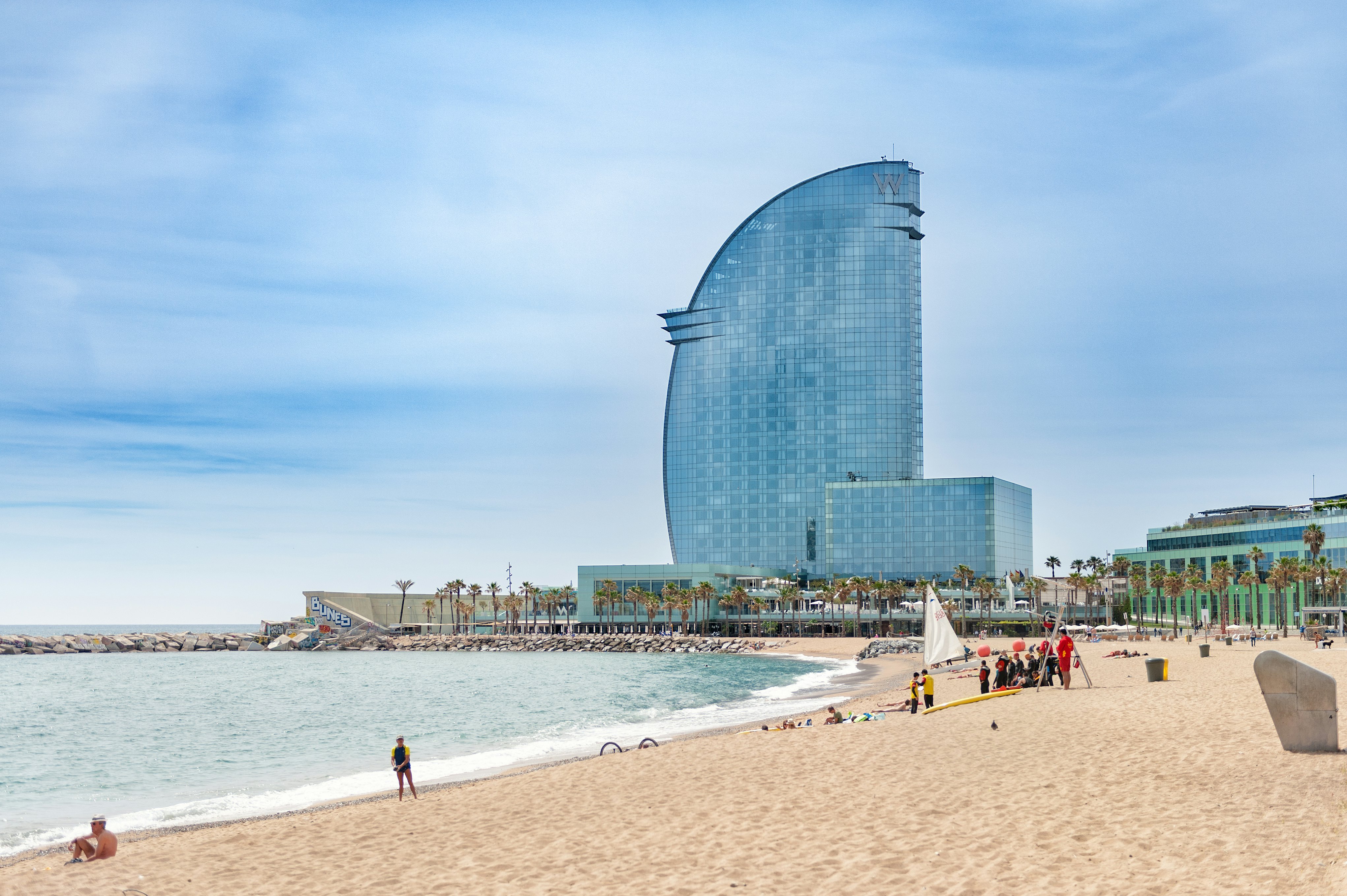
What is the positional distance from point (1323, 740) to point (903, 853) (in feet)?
30.1

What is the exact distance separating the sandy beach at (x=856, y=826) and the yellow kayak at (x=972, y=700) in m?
5.88

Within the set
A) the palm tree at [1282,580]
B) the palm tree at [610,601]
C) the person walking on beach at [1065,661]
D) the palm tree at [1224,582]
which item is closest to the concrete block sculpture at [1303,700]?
the person walking on beach at [1065,661]

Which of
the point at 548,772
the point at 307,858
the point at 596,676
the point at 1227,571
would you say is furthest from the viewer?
the point at 1227,571

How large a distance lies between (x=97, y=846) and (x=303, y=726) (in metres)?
33.1

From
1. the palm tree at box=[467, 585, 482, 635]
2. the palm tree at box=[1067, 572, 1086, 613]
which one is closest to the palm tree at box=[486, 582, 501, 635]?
the palm tree at box=[467, 585, 482, 635]

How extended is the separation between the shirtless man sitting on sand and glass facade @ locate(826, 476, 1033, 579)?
16561 cm

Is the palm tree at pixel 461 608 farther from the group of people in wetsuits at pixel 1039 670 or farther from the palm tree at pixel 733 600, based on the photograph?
the group of people in wetsuits at pixel 1039 670

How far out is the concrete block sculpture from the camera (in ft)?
58.2

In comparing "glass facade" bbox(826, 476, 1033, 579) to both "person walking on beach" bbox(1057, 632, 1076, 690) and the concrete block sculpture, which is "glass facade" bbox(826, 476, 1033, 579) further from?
the concrete block sculpture

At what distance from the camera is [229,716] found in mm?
57531

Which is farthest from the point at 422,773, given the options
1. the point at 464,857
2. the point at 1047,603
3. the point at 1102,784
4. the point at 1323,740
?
the point at 1047,603

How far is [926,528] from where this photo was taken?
179125mm

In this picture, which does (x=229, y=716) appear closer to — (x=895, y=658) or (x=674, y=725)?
(x=674, y=725)

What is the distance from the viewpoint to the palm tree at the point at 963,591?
13662cm
